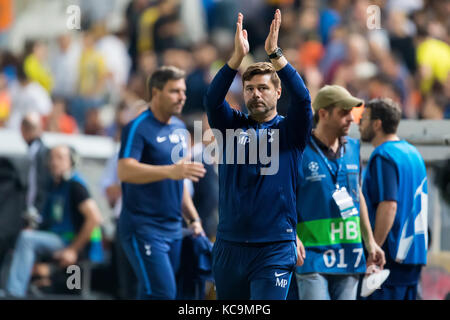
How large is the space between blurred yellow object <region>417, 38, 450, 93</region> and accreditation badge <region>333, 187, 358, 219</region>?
5179 mm

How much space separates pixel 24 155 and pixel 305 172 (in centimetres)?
464

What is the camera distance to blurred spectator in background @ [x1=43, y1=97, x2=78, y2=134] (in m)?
13.2

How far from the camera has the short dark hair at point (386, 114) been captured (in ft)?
22.8

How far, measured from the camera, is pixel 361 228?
677cm

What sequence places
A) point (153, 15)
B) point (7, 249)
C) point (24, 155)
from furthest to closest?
1. point (153, 15)
2. point (24, 155)
3. point (7, 249)

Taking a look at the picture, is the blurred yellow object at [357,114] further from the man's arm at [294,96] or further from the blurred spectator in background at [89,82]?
the blurred spectator in background at [89,82]

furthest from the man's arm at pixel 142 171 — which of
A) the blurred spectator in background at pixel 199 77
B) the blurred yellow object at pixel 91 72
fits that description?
the blurred yellow object at pixel 91 72

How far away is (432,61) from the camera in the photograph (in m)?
11.7

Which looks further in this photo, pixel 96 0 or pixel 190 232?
pixel 96 0

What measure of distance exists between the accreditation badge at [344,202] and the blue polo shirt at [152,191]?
139cm

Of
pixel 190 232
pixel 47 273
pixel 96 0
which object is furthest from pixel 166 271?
pixel 96 0

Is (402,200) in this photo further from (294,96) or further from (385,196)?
(294,96)
